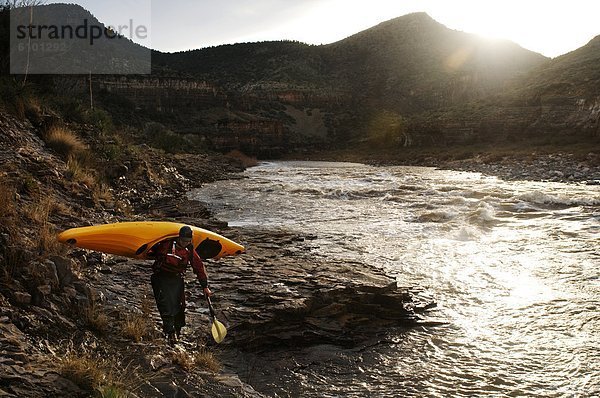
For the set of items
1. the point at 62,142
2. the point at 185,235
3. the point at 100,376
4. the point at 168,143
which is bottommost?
the point at 100,376

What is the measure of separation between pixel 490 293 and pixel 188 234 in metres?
5.19

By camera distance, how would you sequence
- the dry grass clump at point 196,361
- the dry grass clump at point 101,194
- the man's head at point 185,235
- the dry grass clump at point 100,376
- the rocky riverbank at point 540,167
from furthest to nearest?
the rocky riverbank at point 540,167
the dry grass clump at point 101,194
the man's head at point 185,235
the dry grass clump at point 196,361
the dry grass clump at point 100,376

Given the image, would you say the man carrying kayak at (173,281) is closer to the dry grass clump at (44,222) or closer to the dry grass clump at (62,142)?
the dry grass clump at (44,222)

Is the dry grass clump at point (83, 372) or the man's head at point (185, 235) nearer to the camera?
the dry grass clump at point (83, 372)

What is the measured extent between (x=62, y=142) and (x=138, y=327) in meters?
10.0

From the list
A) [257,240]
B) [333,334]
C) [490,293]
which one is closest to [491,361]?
[333,334]

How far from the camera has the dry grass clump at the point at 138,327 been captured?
5020 mm

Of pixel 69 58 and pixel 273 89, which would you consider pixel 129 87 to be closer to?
pixel 69 58

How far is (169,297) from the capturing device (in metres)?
5.23

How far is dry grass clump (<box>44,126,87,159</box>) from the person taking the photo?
12977mm

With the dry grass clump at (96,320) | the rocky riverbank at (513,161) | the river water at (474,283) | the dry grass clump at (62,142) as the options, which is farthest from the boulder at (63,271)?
the rocky riverbank at (513,161)

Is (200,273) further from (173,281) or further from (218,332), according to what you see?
(218,332)

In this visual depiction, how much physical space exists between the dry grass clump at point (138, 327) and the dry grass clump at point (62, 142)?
8882 millimetres

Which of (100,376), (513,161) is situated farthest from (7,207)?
(513,161)
